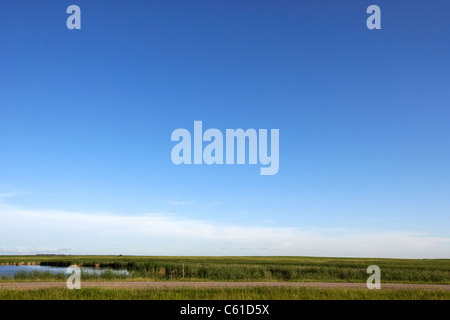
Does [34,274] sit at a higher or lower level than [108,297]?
lower

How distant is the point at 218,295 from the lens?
2194cm

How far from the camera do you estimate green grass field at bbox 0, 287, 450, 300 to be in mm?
20891

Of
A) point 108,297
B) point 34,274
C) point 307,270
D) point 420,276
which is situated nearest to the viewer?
point 108,297

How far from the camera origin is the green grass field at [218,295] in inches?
822

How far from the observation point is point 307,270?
5166 cm
